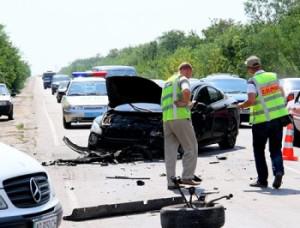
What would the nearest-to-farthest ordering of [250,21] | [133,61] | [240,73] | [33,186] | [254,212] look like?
[33,186], [254,212], [240,73], [250,21], [133,61]

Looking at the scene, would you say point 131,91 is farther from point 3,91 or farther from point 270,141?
point 3,91

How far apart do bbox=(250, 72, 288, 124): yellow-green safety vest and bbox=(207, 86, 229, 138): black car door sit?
472 centimetres

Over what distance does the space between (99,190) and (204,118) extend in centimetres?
480

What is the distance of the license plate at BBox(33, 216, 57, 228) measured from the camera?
621 centimetres

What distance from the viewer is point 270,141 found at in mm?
10938

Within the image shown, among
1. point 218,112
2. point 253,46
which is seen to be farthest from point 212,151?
point 253,46

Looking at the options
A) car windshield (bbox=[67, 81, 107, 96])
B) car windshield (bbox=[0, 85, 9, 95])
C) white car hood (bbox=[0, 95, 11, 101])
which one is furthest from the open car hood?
car windshield (bbox=[0, 85, 9, 95])

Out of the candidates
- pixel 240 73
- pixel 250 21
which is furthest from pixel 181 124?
pixel 250 21

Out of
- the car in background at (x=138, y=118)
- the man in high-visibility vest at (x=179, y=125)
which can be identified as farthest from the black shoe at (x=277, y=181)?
the car in background at (x=138, y=118)

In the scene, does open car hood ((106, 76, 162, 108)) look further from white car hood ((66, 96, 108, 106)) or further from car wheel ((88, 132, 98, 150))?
white car hood ((66, 96, 108, 106))

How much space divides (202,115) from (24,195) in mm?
9168

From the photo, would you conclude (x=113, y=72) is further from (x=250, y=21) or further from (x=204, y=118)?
(x=250, y=21)

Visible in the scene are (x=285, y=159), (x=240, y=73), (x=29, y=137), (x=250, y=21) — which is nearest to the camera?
(x=285, y=159)

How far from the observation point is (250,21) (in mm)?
86375
